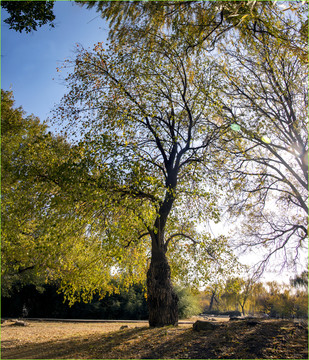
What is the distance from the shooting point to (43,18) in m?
5.68

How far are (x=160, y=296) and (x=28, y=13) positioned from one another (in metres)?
8.43

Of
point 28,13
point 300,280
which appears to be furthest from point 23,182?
point 300,280

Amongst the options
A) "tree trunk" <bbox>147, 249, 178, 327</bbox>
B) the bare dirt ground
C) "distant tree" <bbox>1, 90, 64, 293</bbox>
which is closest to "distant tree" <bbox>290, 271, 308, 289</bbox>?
the bare dirt ground

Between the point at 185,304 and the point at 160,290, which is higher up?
the point at 160,290

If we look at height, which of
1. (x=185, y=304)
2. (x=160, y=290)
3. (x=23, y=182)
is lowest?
(x=185, y=304)

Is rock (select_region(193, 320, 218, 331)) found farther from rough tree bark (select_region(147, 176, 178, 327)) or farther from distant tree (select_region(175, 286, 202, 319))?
distant tree (select_region(175, 286, 202, 319))

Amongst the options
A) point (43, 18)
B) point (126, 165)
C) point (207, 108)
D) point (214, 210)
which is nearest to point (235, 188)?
point (214, 210)

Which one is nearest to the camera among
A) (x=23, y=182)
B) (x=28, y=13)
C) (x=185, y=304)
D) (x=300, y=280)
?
(x=28, y=13)

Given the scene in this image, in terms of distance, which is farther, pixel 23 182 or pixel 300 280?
pixel 300 280

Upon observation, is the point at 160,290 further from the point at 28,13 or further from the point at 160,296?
the point at 28,13

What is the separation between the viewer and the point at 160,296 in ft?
28.2

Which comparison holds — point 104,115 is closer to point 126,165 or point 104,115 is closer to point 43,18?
point 126,165

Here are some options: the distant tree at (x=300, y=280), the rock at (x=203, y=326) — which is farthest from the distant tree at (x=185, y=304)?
the rock at (x=203, y=326)

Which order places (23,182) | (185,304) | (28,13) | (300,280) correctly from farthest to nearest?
(185,304), (300,280), (23,182), (28,13)
